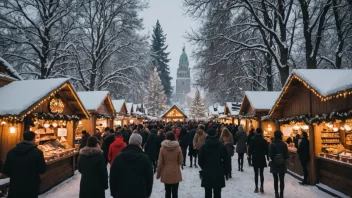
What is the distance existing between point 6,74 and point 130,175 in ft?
31.3

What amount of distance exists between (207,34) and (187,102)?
114m

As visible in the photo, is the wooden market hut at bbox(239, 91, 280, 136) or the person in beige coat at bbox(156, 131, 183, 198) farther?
the wooden market hut at bbox(239, 91, 280, 136)

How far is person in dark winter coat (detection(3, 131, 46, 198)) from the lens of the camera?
533cm

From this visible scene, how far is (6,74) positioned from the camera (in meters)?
11.3

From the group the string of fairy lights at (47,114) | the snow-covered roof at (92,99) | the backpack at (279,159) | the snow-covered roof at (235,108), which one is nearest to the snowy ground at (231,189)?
the backpack at (279,159)

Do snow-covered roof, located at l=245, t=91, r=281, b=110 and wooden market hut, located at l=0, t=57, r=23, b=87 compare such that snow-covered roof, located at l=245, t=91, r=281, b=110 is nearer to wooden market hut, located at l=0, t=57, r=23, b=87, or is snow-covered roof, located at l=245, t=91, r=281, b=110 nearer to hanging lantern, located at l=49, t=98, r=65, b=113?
hanging lantern, located at l=49, t=98, r=65, b=113

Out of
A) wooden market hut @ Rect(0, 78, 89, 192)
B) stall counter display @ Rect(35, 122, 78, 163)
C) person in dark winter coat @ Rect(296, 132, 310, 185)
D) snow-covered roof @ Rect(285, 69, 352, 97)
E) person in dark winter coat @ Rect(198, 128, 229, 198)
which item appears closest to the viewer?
person in dark winter coat @ Rect(198, 128, 229, 198)

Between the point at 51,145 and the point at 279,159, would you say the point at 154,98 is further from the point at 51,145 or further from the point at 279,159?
the point at 279,159

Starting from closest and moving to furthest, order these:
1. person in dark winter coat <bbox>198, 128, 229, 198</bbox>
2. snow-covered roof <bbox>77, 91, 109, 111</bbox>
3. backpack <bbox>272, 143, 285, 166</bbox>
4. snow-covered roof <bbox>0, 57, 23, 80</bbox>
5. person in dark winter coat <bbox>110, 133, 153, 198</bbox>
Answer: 1. person in dark winter coat <bbox>110, 133, 153, 198</bbox>
2. person in dark winter coat <bbox>198, 128, 229, 198</bbox>
3. backpack <bbox>272, 143, 285, 166</bbox>
4. snow-covered roof <bbox>0, 57, 23, 80</bbox>
5. snow-covered roof <bbox>77, 91, 109, 111</bbox>

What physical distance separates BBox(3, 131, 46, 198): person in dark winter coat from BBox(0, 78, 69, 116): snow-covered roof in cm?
345

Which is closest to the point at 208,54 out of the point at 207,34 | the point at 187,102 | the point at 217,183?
the point at 207,34

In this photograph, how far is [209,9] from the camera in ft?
59.2

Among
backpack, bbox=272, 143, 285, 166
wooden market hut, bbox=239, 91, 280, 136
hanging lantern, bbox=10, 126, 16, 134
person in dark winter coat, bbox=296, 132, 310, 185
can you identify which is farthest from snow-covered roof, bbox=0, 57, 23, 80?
wooden market hut, bbox=239, 91, 280, 136

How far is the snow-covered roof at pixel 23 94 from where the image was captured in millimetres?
8602
